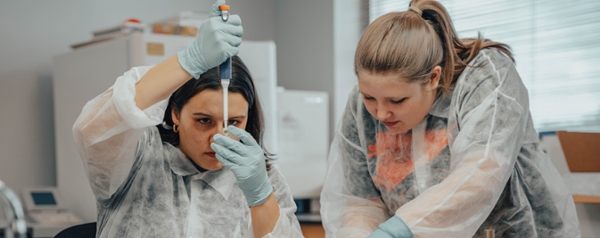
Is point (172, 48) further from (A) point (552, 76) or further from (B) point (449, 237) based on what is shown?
(A) point (552, 76)

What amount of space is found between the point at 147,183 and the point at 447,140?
70cm

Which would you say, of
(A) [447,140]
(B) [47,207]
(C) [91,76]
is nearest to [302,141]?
(C) [91,76]

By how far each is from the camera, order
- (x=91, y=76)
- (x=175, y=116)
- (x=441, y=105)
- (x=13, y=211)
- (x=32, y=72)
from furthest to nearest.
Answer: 1. (x=32, y=72)
2. (x=91, y=76)
3. (x=175, y=116)
4. (x=441, y=105)
5. (x=13, y=211)

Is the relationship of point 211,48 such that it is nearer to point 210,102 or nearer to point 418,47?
point 210,102

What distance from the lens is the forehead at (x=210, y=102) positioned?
1398mm

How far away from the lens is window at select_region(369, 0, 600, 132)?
271cm

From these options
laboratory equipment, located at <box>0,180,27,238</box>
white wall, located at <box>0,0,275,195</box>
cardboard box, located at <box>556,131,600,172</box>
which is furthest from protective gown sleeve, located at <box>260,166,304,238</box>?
white wall, located at <box>0,0,275,195</box>

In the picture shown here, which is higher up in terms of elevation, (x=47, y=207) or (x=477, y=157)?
(x=477, y=157)

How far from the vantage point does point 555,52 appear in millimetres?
2846

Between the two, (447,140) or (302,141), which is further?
(302,141)

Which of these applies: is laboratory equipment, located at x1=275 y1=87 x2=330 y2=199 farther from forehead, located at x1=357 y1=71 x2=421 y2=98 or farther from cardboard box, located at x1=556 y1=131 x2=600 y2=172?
forehead, located at x1=357 y1=71 x2=421 y2=98

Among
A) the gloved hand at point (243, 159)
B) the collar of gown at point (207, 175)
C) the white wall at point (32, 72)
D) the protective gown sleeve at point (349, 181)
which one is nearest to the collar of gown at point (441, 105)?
the protective gown sleeve at point (349, 181)

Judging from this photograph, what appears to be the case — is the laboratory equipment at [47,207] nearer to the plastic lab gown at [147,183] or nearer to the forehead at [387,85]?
the plastic lab gown at [147,183]

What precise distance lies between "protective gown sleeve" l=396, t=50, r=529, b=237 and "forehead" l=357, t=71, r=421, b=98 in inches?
5.0
